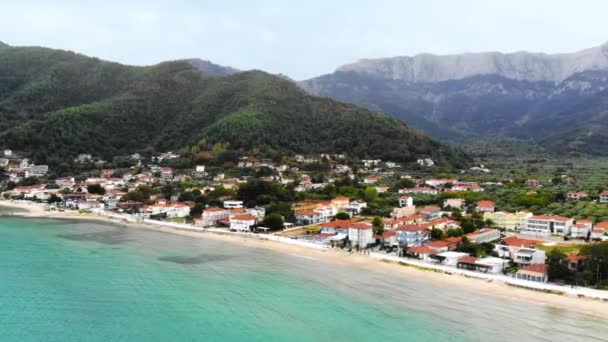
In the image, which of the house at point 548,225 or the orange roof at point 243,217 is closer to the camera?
the house at point 548,225

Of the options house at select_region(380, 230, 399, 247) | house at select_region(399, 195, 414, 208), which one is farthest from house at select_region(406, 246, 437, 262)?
house at select_region(399, 195, 414, 208)

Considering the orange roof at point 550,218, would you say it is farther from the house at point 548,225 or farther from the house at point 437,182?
the house at point 437,182

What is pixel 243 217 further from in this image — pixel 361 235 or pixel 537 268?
pixel 537 268

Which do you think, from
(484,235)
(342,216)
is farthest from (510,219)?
(342,216)

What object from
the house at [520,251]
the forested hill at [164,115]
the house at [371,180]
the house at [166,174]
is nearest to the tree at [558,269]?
the house at [520,251]

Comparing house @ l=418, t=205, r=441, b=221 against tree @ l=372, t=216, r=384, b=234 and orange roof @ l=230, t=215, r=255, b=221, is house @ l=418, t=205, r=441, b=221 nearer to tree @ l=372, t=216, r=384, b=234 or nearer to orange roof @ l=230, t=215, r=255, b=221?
tree @ l=372, t=216, r=384, b=234

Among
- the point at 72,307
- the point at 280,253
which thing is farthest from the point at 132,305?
the point at 280,253

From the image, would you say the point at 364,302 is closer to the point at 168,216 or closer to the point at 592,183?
the point at 168,216
